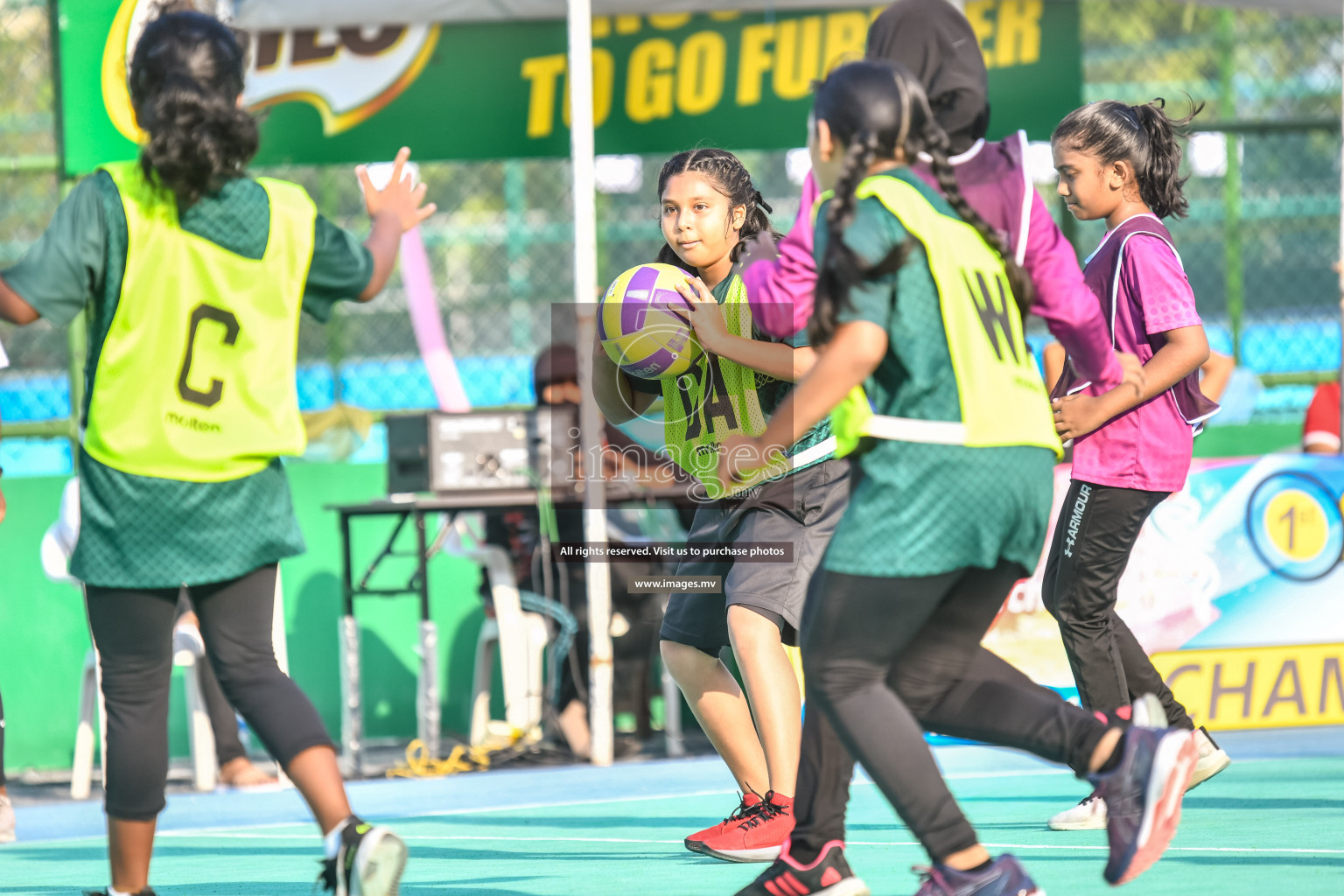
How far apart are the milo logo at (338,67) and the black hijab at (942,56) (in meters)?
5.34

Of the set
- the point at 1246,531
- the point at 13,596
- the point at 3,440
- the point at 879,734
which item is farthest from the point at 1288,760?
the point at 3,440

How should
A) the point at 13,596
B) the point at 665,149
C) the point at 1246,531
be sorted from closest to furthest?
the point at 1246,531, the point at 13,596, the point at 665,149

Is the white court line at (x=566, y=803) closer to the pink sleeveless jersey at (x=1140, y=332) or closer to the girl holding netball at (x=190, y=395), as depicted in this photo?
the pink sleeveless jersey at (x=1140, y=332)

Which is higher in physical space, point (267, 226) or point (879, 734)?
point (267, 226)

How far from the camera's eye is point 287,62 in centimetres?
816

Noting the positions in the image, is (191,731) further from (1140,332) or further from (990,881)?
(990,881)

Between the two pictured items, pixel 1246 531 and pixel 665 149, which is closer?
pixel 1246 531

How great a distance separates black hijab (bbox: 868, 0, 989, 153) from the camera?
331cm

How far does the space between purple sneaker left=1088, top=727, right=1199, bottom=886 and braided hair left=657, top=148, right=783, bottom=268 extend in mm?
1783

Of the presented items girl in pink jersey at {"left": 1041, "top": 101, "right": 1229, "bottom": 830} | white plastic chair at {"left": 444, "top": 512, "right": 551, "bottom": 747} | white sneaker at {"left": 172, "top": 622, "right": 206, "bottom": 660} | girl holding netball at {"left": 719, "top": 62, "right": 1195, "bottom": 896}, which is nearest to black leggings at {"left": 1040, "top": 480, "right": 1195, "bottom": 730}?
girl in pink jersey at {"left": 1041, "top": 101, "right": 1229, "bottom": 830}

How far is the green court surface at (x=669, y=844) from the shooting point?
383 cm

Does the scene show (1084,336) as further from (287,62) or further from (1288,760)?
(287,62)

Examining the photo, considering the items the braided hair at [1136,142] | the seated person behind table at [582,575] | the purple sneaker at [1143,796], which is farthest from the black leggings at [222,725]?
the purple sneaker at [1143,796]

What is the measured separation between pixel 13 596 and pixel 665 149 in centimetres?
394
